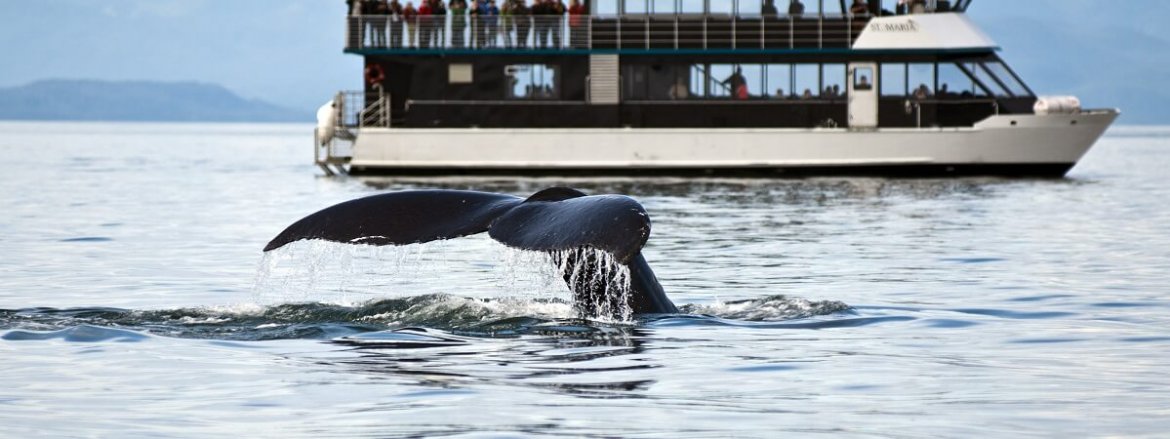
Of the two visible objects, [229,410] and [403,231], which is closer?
[229,410]

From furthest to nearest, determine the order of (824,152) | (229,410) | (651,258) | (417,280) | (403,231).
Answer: (824,152) < (651,258) < (417,280) < (403,231) < (229,410)

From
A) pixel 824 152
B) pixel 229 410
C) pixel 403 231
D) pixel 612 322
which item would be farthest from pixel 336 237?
pixel 824 152

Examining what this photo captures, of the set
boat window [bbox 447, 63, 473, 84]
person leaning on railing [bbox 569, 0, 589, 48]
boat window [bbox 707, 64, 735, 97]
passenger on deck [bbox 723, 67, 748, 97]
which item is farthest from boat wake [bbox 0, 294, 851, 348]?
boat window [bbox 447, 63, 473, 84]

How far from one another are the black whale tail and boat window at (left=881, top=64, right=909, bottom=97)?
3185cm

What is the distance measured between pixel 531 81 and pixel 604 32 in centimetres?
208

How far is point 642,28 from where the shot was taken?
42.0 m

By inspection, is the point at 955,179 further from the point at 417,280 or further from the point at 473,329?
the point at 473,329

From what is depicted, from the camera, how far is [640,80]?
41938 millimetres

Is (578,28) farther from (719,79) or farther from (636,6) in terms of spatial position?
(719,79)

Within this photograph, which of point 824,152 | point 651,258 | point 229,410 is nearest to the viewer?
point 229,410

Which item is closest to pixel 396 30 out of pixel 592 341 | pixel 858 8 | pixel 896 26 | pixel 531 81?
pixel 531 81

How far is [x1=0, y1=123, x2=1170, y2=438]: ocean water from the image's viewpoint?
8812 mm

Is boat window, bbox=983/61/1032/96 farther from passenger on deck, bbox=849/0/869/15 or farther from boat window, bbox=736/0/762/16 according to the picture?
boat window, bbox=736/0/762/16

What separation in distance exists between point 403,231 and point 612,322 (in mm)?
2238
